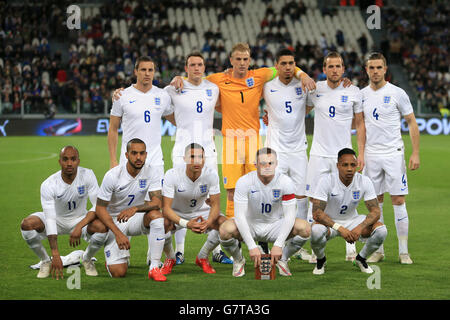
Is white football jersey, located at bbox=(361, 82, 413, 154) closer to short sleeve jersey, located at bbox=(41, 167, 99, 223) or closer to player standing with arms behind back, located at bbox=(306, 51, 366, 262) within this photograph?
player standing with arms behind back, located at bbox=(306, 51, 366, 262)

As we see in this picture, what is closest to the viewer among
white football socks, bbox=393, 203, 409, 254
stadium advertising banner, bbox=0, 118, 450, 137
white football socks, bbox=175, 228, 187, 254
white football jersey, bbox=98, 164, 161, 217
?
white football jersey, bbox=98, 164, 161, 217

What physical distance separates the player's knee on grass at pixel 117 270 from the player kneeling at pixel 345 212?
1.90 m

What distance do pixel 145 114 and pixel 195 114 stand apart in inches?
22.4

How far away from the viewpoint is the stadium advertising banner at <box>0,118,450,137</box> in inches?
961

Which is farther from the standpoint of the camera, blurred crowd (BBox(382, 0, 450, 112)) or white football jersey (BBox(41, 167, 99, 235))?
blurred crowd (BBox(382, 0, 450, 112))

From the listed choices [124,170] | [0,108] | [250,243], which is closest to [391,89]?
[250,243]

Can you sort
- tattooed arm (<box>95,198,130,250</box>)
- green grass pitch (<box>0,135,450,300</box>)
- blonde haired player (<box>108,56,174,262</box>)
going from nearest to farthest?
green grass pitch (<box>0,135,450,300</box>) < tattooed arm (<box>95,198,130,250</box>) < blonde haired player (<box>108,56,174,262</box>)

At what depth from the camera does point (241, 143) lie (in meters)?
7.77

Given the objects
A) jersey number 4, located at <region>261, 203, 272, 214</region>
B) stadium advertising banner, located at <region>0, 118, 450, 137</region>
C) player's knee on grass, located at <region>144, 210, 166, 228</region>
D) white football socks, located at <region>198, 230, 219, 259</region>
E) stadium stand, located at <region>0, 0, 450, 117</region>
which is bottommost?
stadium advertising banner, located at <region>0, 118, 450, 137</region>

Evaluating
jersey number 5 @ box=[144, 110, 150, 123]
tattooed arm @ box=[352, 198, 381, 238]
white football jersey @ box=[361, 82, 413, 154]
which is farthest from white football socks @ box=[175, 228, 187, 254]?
white football jersey @ box=[361, 82, 413, 154]

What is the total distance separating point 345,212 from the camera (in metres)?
7.00

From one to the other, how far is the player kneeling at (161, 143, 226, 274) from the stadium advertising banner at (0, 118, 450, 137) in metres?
17.1

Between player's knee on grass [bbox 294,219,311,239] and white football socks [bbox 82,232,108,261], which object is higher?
player's knee on grass [bbox 294,219,311,239]

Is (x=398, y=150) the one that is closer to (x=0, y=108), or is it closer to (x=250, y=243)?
(x=250, y=243)
